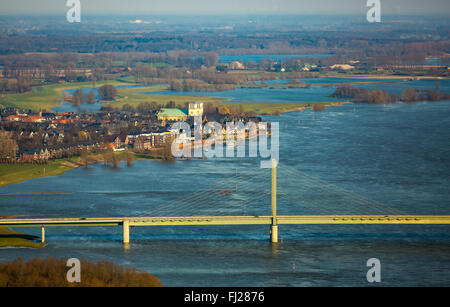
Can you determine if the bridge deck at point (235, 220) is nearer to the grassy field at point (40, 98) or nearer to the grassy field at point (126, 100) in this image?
the grassy field at point (126, 100)

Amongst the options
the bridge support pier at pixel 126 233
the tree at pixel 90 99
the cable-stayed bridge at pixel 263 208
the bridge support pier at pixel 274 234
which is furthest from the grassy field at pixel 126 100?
the bridge support pier at pixel 126 233

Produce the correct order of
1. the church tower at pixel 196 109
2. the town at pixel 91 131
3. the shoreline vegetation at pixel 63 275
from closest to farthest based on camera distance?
the shoreline vegetation at pixel 63 275 < the town at pixel 91 131 < the church tower at pixel 196 109

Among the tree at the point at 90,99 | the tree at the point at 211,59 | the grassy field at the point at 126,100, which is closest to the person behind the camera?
the grassy field at the point at 126,100

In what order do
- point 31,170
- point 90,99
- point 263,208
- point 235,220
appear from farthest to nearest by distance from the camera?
1. point 90,99
2. point 31,170
3. point 263,208
4. point 235,220

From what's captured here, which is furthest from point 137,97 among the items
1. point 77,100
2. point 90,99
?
point 77,100

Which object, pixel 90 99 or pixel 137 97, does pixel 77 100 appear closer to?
pixel 90 99

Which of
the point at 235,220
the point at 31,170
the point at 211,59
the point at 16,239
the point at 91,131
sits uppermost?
the point at 211,59

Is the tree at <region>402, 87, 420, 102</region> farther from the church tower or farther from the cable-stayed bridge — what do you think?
the cable-stayed bridge

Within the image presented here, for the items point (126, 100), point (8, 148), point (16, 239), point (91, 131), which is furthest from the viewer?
point (126, 100)

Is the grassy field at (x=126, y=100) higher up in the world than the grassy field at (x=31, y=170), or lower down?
higher up

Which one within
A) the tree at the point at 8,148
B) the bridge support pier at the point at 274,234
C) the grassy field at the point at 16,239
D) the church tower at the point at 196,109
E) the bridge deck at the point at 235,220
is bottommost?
the grassy field at the point at 16,239

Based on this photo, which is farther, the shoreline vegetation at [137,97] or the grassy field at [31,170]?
the shoreline vegetation at [137,97]
